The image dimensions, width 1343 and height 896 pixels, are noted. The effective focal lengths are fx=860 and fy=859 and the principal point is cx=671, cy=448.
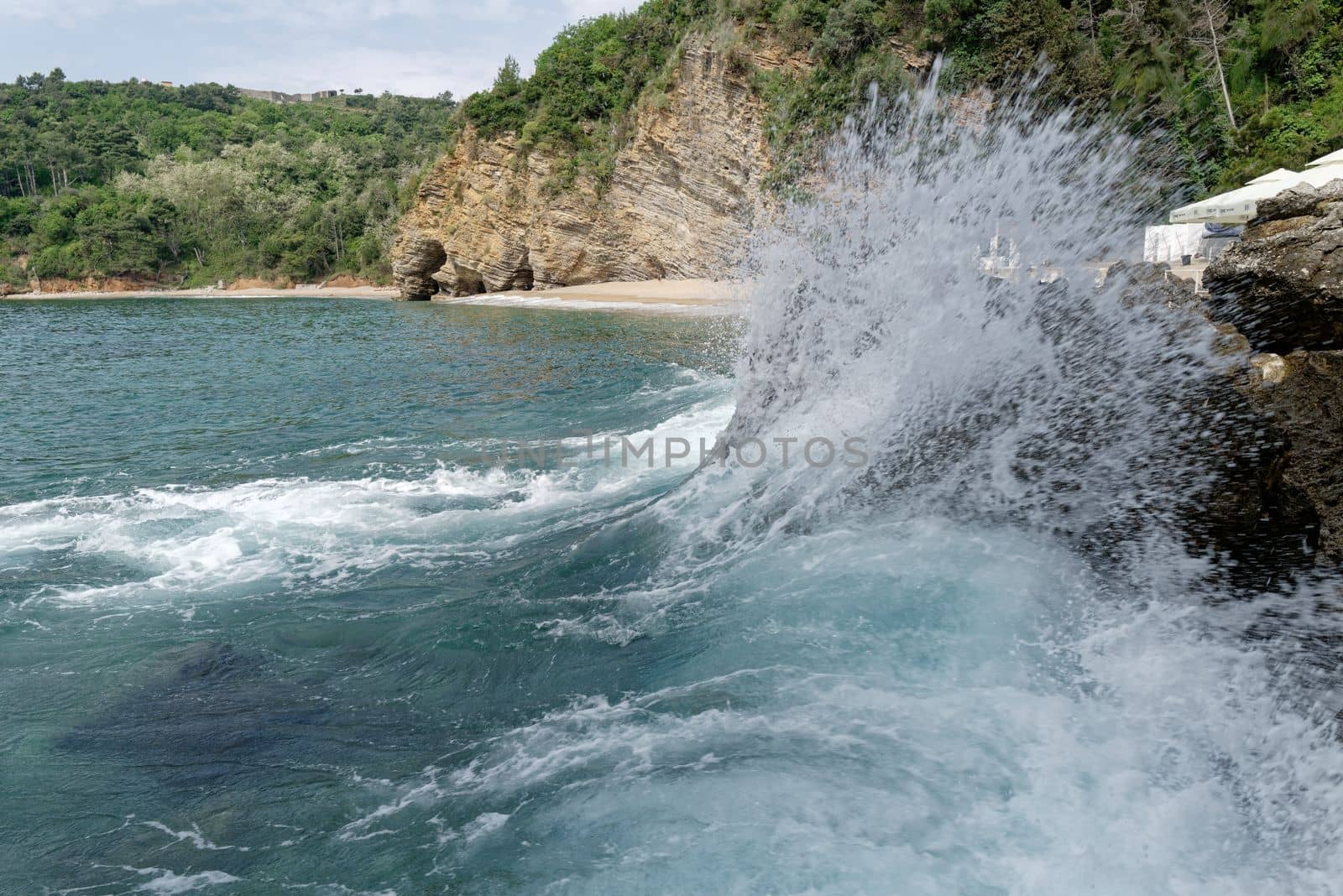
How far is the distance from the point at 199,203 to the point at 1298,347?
7485 cm

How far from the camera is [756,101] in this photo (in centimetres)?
3194

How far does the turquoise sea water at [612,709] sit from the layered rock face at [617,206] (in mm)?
27016

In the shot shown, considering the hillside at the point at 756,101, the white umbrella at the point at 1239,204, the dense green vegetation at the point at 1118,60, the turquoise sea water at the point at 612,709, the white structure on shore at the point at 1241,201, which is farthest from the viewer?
the hillside at the point at 756,101

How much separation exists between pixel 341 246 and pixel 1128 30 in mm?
51801

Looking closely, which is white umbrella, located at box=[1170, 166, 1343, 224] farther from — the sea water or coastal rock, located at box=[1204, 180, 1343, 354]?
coastal rock, located at box=[1204, 180, 1343, 354]

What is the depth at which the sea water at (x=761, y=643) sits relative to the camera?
3795mm

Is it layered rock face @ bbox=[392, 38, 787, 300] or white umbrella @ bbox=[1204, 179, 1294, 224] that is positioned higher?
layered rock face @ bbox=[392, 38, 787, 300]

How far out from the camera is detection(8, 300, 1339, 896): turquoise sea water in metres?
3.72

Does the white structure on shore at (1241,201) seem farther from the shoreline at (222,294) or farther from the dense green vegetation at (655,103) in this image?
the shoreline at (222,294)

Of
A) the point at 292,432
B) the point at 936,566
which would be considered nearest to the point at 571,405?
the point at 292,432

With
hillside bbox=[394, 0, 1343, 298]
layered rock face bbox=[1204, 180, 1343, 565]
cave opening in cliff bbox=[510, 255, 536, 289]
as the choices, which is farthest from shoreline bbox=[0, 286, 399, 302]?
layered rock face bbox=[1204, 180, 1343, 565]

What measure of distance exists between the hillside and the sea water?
20.5 m

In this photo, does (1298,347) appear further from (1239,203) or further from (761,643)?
(1239,203)

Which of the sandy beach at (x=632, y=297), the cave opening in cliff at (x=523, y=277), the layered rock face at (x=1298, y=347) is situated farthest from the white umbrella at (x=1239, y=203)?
the cave opening in cliff at (x=523, y=277)
